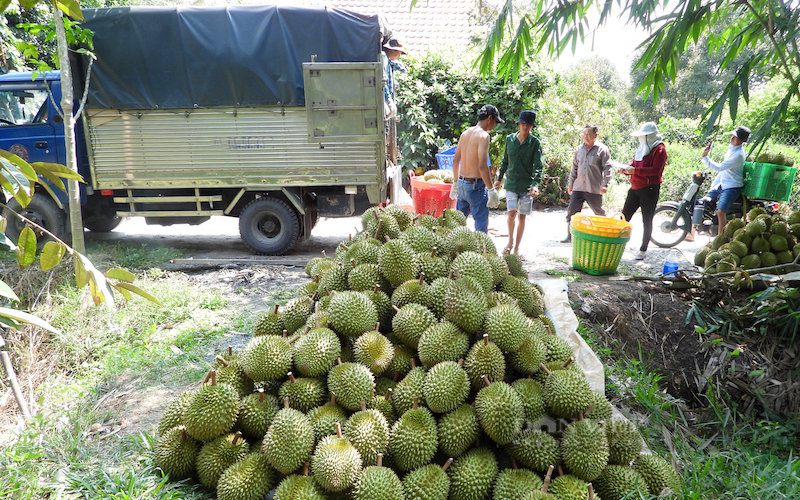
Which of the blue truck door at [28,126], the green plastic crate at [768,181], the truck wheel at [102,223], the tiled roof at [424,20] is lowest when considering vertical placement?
the truck wheel at [102,223]

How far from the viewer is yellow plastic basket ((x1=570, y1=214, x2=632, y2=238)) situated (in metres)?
5.32

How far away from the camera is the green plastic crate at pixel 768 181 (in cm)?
665

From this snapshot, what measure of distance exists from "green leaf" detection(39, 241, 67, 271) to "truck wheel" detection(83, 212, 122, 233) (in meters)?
7.05

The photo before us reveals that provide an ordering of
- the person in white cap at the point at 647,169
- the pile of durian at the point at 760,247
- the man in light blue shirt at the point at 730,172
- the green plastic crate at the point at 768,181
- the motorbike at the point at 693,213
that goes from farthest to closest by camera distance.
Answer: the motorbike at the point at 693,213 < the man in light blue shirt at the point at 730,172 < the green plastic crate at the point at 768,181 < the person in white cap at the point at 647,169 < the pile of durian at the point at 760,247

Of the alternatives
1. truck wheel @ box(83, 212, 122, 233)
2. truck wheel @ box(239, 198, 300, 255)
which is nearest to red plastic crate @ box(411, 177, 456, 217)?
truck wheel @ box(239, 198, 300, 255)

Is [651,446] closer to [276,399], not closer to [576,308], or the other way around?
[576,308]

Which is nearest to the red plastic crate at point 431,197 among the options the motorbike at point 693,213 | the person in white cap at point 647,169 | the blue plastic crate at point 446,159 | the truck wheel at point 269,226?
the blue plastic crate at point 446,159

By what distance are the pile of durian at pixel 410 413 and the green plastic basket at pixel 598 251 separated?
318 cm

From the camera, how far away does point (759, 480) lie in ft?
7.57

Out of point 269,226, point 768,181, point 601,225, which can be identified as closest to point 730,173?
point 768,181

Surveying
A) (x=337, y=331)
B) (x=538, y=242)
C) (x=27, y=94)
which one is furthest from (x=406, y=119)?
(x=337, y=331)

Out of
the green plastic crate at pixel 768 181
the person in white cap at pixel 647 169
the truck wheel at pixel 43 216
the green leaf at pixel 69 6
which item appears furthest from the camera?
the green plastic crate at pixel 768 181

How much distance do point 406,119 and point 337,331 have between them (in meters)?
8.08

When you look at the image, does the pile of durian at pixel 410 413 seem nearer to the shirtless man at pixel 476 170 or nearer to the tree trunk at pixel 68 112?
the shirtless man at pixel 476 170
